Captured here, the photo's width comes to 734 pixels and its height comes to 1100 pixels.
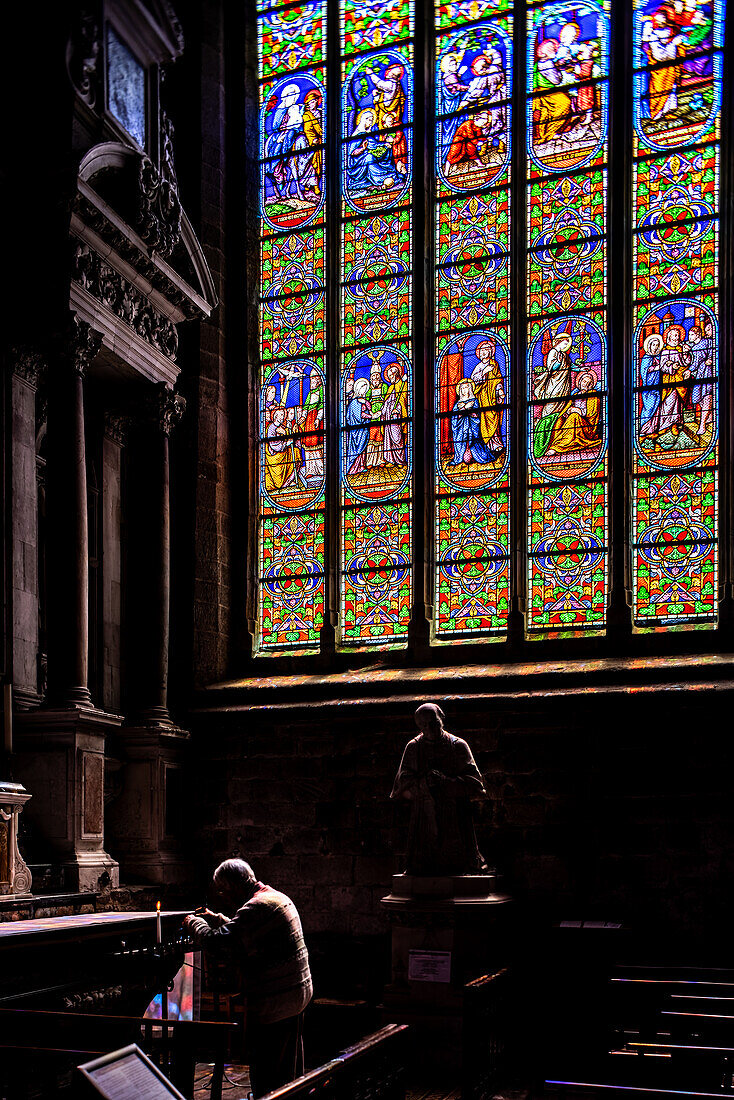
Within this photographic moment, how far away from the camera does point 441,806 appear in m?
8.26

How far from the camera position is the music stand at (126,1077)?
3.66 meters

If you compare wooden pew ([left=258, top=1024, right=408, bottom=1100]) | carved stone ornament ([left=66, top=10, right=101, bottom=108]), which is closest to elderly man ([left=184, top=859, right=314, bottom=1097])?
wooden pew ([left=258, top=1024, right=408, bottom=1100])

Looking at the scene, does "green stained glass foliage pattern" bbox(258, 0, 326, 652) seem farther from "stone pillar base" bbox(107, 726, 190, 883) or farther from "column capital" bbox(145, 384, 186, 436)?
"stone pillar base" bbox(107, 726, 190, 883)

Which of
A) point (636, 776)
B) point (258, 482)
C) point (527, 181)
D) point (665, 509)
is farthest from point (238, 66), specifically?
point (636, 776)

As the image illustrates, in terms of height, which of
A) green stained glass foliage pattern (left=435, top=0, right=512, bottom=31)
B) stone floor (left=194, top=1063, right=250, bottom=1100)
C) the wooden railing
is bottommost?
stone floor (left=194, top=1063, right=250, bottom=1100)

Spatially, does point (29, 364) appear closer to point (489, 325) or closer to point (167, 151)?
point (167, 151)

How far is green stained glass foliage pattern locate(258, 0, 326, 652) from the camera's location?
1123 cm

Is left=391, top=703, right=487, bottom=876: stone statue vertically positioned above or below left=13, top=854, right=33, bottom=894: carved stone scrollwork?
above

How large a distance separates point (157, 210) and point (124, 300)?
78cm

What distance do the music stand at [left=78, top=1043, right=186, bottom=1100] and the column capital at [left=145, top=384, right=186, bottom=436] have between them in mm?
7057

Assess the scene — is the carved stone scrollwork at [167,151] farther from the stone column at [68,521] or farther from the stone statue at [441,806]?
the stone statue at [441,806]

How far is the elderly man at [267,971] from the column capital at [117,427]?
543cm

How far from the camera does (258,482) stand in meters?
11.5

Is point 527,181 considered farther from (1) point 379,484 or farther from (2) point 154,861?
(2) point 154,861
